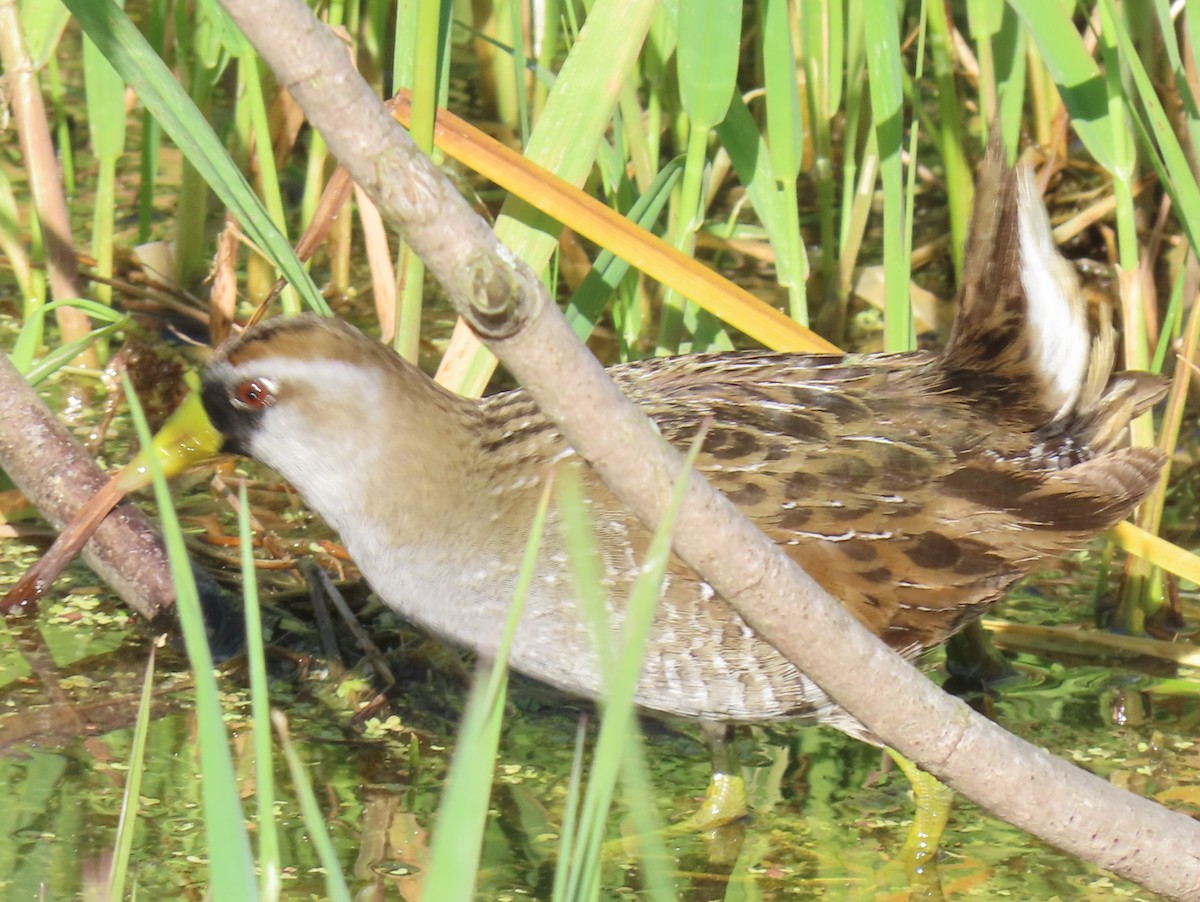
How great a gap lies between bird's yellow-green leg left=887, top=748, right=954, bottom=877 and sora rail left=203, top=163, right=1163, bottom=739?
0.23 meters

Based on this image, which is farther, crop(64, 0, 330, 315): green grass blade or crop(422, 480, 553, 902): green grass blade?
crop(64, 0, 330, 315): green grass blade

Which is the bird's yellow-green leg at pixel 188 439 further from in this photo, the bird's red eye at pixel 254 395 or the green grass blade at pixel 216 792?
the green grass blade at pixel 216 792

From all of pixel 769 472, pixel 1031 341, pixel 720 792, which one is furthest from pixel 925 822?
pixel 1031 341

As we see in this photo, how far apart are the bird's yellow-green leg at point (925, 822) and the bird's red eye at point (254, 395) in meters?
1.22

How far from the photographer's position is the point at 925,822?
275cm

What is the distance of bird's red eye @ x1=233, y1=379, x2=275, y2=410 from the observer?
262 centimetres

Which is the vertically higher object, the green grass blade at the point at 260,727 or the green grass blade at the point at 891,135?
the green grass blade at the point at 891,135

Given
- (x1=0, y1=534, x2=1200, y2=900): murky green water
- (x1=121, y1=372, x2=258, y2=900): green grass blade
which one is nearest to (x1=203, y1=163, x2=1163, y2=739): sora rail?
(x1=0, y1=534, x2=1200, y2=900): murky green water

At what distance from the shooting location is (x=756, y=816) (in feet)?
9.33

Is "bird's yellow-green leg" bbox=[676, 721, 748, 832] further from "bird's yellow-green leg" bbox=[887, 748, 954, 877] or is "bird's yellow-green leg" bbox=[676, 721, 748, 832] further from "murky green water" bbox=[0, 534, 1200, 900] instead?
"bird's yellow-green leg" bbox=[887, 748, 954, 877]

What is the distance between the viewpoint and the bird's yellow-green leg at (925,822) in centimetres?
272

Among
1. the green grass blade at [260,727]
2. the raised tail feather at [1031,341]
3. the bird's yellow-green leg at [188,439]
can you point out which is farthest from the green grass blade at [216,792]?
the raised tail feather at [1031,341]

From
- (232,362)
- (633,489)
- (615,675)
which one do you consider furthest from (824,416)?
(615,675)

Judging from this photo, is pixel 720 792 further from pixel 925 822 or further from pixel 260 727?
pixel 260 727
